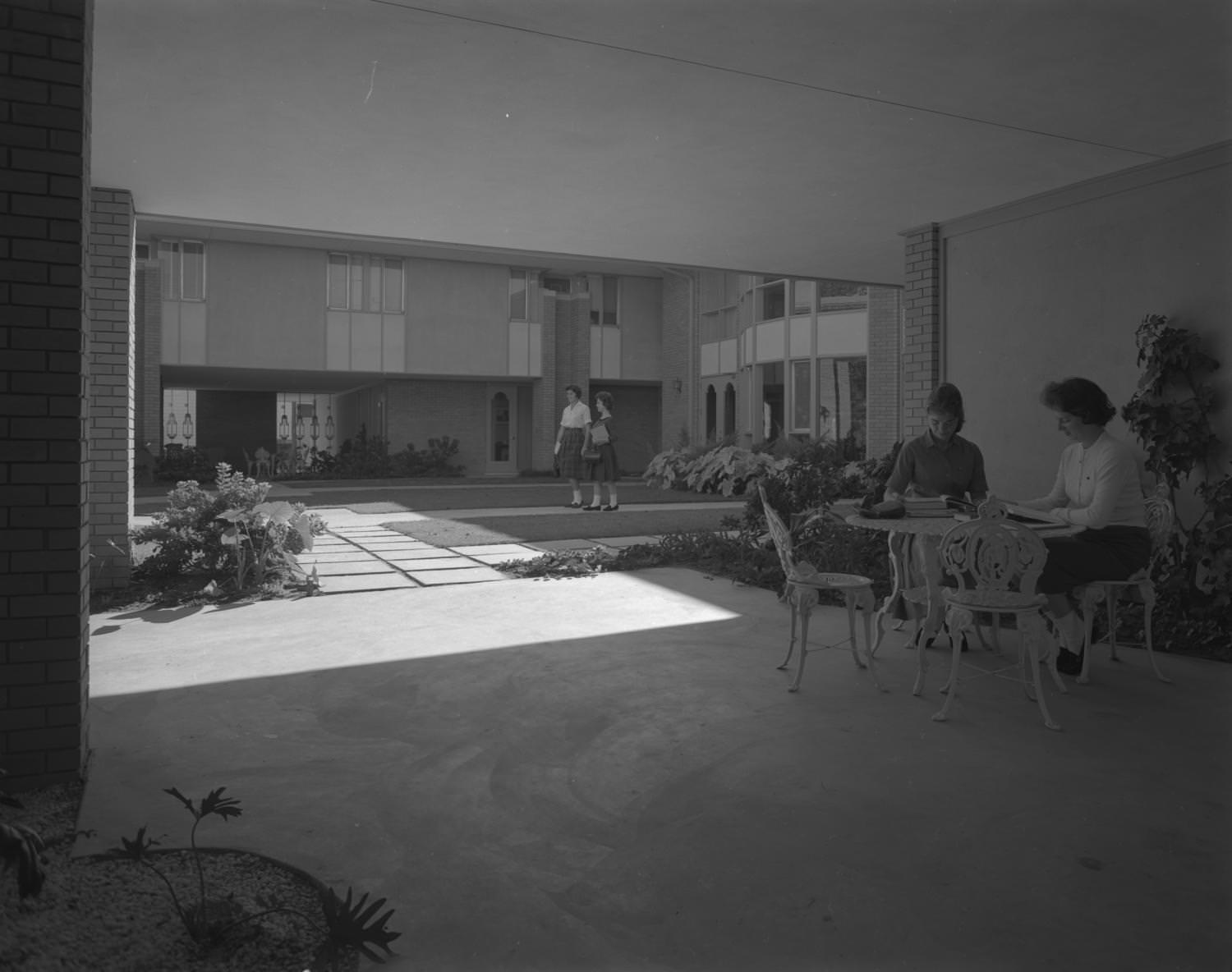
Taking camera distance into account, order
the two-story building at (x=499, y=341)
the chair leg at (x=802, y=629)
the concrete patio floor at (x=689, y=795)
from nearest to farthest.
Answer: the concrete patio floor at (x=689, y=795) → the chair leg at (x=802, y=629) → the two-story building at (x=499, y=341)

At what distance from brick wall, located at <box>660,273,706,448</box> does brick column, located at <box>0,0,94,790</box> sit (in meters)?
21.3

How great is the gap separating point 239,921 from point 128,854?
319 millimetres

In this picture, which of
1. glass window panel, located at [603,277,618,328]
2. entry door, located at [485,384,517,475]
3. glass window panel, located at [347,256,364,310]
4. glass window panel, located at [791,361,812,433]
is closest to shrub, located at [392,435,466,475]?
entry door, located at [485,384,517,475]

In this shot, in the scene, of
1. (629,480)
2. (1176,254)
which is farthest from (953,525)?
(629,480)

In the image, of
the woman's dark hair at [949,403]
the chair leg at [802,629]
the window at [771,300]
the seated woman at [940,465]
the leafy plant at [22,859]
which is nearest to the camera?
the leafy plant at [22,859]

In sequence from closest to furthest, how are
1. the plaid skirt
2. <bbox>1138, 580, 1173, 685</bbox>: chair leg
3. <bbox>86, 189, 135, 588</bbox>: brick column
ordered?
<bbox>1138, 580, 1173, 685</bbox>: chair leg → <bbox>86, 189, 135, 588</bbox>: brick column → the plaid skirt

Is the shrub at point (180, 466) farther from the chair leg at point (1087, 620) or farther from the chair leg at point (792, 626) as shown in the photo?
the chair leg at point (1087, 620)

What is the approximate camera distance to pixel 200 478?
21.2 metres

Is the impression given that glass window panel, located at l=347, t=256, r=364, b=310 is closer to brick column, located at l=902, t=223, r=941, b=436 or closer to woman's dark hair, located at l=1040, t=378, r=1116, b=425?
brick column, located at l=902, t=223, r=941, b=436

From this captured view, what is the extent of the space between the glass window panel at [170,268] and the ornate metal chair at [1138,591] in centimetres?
2077

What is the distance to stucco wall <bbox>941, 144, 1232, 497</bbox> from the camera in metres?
5.82

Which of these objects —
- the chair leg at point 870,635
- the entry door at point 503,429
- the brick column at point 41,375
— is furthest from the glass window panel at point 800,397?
the brick column at point 41,375

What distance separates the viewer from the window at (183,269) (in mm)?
20875

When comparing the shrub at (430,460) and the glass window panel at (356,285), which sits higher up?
the glass window panel at (356,285)
